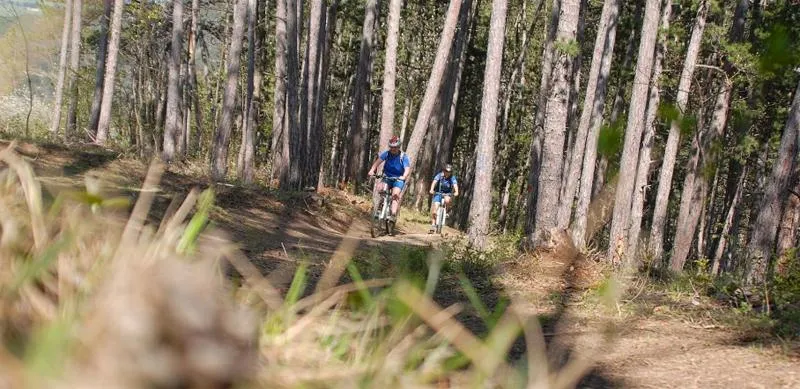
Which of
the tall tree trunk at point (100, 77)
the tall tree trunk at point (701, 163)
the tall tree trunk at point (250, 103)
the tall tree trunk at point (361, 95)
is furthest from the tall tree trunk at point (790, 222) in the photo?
the tall tree trunk at point (100, 77)

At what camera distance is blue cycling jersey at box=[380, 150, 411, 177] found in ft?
48.5

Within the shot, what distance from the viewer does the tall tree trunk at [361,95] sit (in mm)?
24250

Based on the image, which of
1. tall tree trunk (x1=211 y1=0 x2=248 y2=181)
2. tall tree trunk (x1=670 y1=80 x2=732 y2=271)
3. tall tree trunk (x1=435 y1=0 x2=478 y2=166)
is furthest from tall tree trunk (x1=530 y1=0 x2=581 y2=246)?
tall tree trunk (x1=435 y1=0 x2=478 y2=166)

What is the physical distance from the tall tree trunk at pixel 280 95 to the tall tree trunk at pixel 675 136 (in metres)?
9.38

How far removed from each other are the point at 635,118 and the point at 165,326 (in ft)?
58.3

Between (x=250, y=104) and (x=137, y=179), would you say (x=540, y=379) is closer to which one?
(x=137, y=179)

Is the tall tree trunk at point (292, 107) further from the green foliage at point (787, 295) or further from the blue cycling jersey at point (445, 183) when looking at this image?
the green foliage at point (787, 295)

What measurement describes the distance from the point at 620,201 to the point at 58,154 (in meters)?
11.8

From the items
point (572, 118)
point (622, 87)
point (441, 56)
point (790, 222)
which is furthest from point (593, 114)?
point (572, 118)

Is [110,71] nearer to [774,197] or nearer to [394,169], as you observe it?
[394,169]

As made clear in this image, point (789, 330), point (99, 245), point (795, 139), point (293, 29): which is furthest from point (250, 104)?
point (99, 245)

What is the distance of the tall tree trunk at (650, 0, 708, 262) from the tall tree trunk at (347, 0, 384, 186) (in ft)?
29.3

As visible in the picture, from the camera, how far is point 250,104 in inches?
984

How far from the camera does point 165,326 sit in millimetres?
1175
